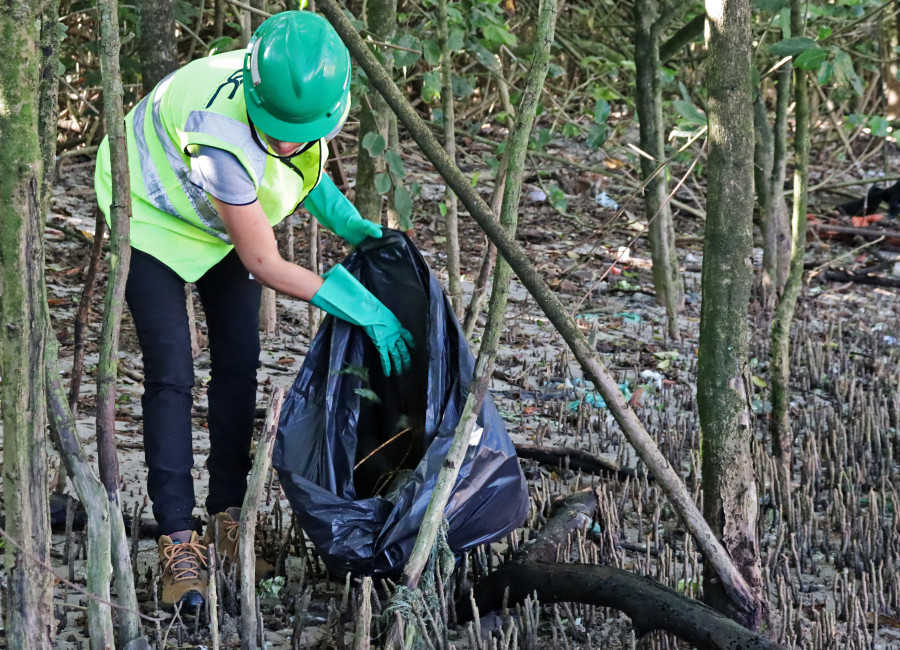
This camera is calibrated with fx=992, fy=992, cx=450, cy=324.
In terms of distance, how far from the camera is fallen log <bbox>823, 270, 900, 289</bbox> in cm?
602

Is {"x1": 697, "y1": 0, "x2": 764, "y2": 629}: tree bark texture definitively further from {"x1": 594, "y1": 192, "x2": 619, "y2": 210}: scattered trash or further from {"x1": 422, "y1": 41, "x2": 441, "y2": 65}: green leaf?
{"x1": 594, "y1": 192, "x2": 619, "y2": 210}: scattered trash

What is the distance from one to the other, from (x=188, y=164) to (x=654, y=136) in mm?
3137

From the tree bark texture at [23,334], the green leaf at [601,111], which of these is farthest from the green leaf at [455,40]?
the tree bark texture at [23,334]

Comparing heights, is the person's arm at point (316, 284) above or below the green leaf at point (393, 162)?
below

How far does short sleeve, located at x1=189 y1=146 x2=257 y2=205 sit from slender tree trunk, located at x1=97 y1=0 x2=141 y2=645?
35 cm

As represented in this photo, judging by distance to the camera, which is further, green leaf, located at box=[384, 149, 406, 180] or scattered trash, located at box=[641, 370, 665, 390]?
scattered trash, located at box=[641, 370, 665, 390]

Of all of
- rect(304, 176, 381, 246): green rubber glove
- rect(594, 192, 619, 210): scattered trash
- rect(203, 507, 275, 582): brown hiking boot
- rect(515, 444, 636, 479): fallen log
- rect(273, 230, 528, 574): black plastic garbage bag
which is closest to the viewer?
rect(273, 230, 528, 574): black plastic garbage bag

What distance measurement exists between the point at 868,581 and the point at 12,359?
2.15 meters

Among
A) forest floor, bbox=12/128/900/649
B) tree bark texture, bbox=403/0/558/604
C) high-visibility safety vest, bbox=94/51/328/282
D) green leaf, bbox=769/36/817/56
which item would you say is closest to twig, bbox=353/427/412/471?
forest floor, bbox=12/128/900/649

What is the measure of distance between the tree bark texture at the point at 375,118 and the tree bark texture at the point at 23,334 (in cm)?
206

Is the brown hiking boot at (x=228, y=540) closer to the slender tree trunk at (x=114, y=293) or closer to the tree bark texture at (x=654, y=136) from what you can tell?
the slender tree trunk at (x=114, y=293)

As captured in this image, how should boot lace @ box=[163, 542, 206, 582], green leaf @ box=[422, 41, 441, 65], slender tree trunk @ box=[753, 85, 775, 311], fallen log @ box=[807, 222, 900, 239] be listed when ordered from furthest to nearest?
fallen log @ box=[807, 222, 900, 239] → slender tree trunk @ box=[753, 85, 775, 311] → green leaf @ box=[422, 41, 441, 65] → boot lace @ box=[163, 542, 206, 582]

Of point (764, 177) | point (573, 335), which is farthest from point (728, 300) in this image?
point (764, 177)

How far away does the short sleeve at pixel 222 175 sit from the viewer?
2.11 m
